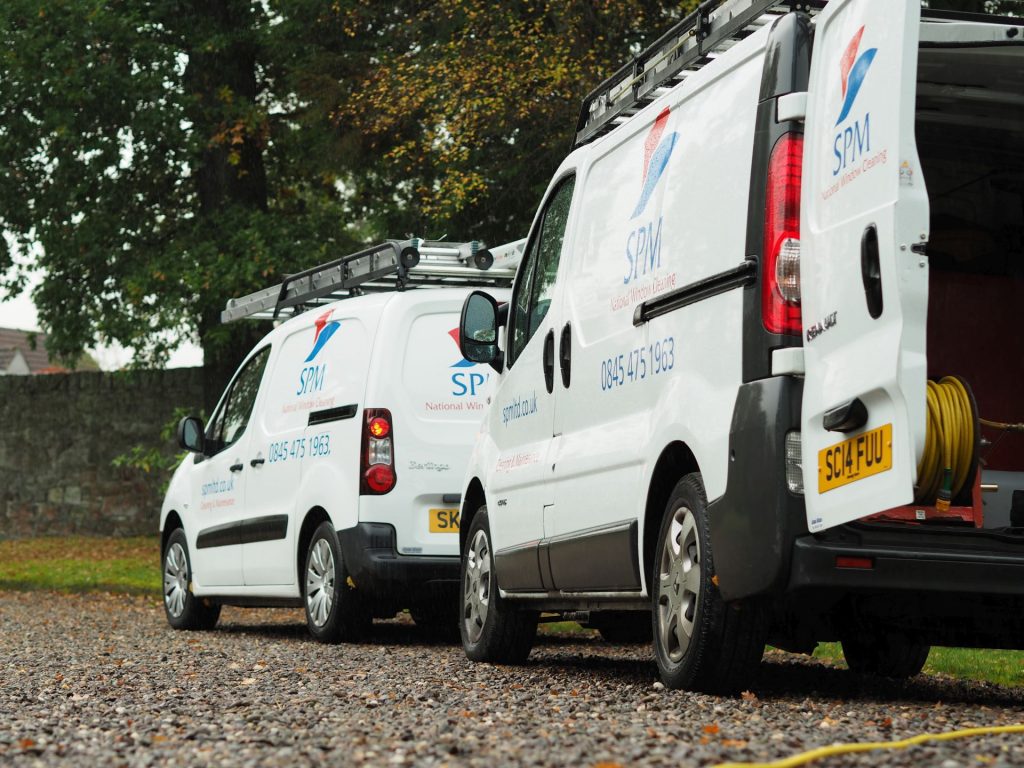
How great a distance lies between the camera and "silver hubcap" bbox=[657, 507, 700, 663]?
6168 mm

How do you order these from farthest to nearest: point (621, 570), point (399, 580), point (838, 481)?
point (399, 580), point (621, 570), point (838, 481)

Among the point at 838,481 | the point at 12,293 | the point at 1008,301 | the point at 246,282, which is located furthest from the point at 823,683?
the point at 12,293

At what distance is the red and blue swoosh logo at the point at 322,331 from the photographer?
419 inches

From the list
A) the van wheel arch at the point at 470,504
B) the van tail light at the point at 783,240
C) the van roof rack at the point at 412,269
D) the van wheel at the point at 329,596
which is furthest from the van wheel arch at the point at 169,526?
the van tail light at the point at 783,240

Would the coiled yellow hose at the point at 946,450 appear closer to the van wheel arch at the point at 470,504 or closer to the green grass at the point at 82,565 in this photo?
the van wheel arch at the point at 470,504

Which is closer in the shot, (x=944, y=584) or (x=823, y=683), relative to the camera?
(x=944, y=584)

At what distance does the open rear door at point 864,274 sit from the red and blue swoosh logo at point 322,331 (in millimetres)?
5441

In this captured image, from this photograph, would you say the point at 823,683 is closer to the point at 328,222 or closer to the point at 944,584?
the point at 944,584

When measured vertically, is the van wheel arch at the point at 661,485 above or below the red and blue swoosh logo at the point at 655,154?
below

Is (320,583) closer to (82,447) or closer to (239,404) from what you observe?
(239,404)

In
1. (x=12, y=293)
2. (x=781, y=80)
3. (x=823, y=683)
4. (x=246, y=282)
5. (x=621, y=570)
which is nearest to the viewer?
(x=781, y=80)

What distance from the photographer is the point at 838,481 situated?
5285 mm

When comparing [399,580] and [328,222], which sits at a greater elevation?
[328,222]

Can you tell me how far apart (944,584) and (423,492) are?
4.61 meters
